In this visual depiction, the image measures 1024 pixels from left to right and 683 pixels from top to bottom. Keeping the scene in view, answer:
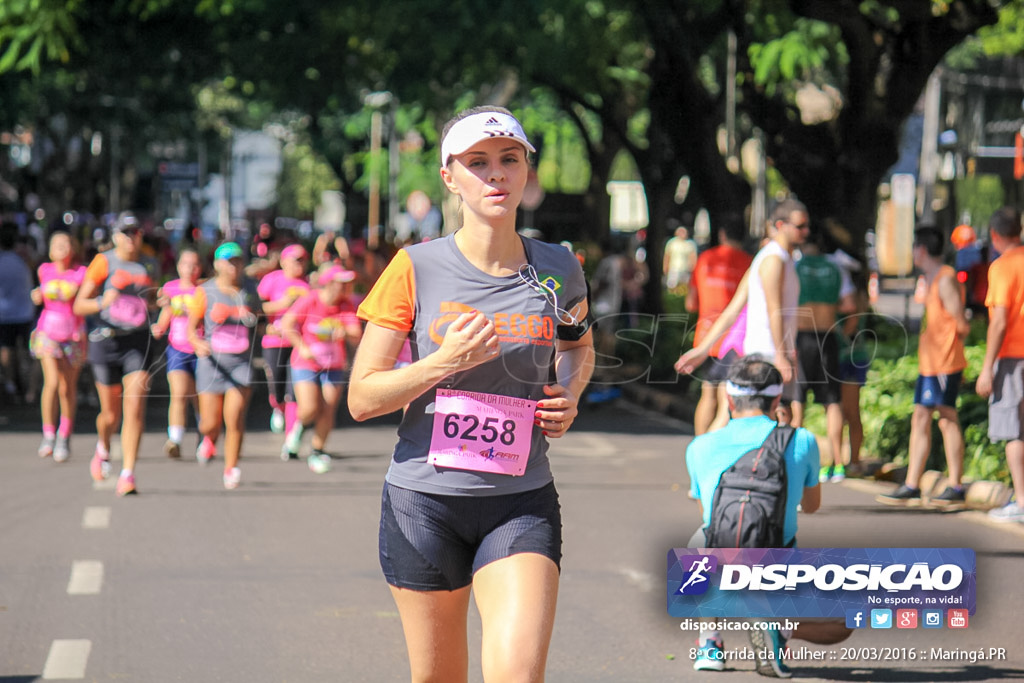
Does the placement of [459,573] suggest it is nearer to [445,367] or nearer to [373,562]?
[445,367]

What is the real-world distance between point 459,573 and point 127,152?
60.0m

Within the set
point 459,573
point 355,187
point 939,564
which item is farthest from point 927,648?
point 355,187

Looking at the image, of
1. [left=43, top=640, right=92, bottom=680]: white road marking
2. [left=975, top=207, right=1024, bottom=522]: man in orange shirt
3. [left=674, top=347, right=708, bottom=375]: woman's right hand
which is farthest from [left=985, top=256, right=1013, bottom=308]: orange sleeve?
[left=43, top=640, right=92, bottom=680]: white road marking

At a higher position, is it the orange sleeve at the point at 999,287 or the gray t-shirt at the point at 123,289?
the orange sleeve at the point at 999,287

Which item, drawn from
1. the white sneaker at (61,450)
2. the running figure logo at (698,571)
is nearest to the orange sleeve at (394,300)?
the running figure logo at (698,571)

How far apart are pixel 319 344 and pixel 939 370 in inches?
180

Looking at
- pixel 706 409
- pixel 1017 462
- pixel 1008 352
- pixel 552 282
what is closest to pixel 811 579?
pixel 552 282

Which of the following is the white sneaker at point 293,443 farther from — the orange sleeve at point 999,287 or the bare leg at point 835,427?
the orange sleeve at point 999,287

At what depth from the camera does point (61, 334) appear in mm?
12141

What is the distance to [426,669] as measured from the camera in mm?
3828

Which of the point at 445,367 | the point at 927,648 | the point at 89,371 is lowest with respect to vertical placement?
the point at 89,371

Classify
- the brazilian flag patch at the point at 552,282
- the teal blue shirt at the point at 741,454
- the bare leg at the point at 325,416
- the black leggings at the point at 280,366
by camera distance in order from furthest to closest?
the black leggings at the point at 280,366
the bare leg at the point at 325,416
the teal blue shirt at the point at 741,454
the brazilian flag patch at the point at 552,282

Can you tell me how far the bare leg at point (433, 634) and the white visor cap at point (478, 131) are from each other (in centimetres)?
108

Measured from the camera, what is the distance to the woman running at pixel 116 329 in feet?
35.8
